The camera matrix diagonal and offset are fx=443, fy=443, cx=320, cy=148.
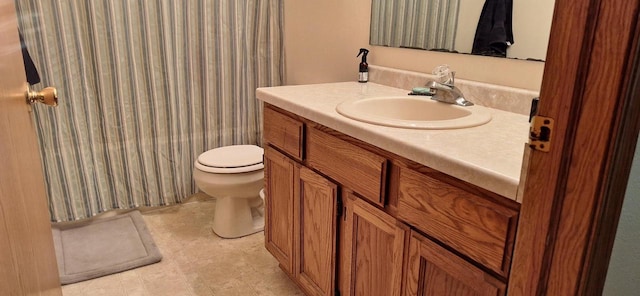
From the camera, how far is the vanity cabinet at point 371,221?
94 cm

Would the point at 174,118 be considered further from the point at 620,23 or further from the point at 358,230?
the point at 620,23

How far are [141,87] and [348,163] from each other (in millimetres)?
1512

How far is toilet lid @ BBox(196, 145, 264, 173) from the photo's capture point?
2176 mm

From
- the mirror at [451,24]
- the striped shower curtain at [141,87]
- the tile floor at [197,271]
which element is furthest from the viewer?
the striped shower curtain at [141,87]

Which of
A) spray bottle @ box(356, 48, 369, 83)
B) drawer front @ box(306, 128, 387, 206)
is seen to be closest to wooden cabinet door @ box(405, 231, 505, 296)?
drawer front @ box(306, 128, 387, 206)

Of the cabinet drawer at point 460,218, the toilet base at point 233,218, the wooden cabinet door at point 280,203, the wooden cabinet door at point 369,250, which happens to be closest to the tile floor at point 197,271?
the toilet base at point 233,218

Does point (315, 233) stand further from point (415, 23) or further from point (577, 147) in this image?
point (577, 147)

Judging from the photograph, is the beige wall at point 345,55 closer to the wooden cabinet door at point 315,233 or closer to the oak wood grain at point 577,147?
the wooden cabinet door at point 315,233

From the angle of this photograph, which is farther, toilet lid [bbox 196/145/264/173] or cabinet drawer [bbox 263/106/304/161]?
toilet lid [bbox 196/145/264/173]

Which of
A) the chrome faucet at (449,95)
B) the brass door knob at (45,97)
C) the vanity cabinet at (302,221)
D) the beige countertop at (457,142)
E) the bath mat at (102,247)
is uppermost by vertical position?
the brass door knob at (45,97)

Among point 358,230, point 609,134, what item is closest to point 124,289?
point 358,230

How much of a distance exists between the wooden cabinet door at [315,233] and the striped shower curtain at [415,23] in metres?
0.74

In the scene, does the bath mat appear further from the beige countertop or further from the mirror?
the mirror

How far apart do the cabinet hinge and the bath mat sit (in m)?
1.89
